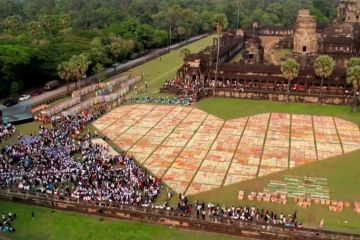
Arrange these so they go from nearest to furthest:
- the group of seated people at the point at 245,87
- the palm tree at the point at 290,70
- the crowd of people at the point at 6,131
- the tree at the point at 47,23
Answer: the crowd of people at the point at 6,131, the palm tree at the point at 290,70, the group of seated people at the point at 245,87, the tree at the point at 47,23

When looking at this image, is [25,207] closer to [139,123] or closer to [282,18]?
[139,123]

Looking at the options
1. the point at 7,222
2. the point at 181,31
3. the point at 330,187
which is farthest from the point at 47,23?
the point at 330,187

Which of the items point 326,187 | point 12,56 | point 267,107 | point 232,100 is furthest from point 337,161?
point 12,56

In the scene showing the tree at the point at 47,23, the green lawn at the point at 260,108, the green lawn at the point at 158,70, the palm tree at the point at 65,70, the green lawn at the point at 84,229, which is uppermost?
the tree at the point at 47,23

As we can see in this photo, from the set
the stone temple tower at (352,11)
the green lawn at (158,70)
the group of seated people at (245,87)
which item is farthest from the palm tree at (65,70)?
the stone temple tower at (352,11)

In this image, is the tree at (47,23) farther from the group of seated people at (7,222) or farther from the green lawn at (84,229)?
the green lawn at (84,229)

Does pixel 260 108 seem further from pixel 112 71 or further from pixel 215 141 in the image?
pixel 112 71

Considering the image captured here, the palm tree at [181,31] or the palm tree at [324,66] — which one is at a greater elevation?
the palm tree at [181,31]
